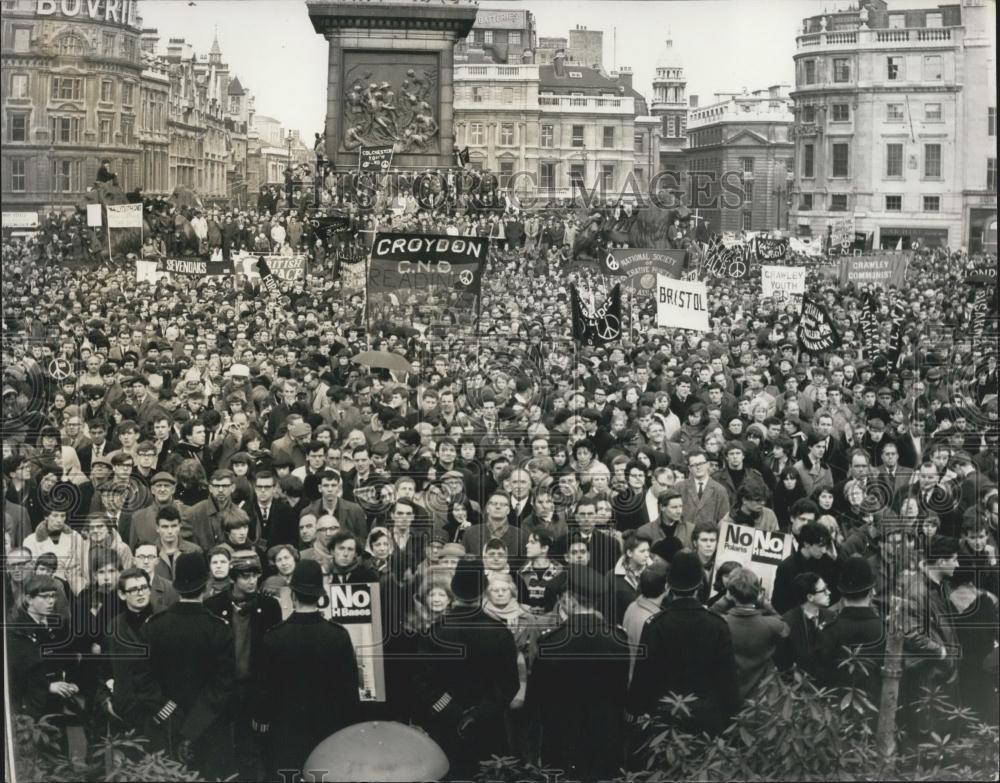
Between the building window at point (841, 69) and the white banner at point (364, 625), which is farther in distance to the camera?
the building window at point (841, 69)

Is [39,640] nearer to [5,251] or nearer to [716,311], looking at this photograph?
[5,251]

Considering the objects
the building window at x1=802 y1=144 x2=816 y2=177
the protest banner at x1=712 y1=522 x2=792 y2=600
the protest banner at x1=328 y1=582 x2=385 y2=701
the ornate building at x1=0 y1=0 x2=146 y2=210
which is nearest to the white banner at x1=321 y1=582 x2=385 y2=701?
the protest banner at x1=328 y1=582 x2=385 y2=701

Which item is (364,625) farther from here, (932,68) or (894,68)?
(932,68)

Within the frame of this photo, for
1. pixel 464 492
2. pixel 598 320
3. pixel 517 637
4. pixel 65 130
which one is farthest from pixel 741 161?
pixel 65 130

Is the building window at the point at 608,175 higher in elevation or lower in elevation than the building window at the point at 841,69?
Answer: lower

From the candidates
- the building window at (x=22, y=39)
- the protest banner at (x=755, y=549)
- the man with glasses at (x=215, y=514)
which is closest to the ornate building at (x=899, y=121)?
the protest banner at (x=755, y=549)

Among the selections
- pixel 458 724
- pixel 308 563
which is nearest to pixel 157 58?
pixel 308 563

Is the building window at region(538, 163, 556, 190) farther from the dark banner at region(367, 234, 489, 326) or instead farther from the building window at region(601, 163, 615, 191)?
the dark banner at region(367, 234, 489, 326)

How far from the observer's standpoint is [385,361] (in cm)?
1037

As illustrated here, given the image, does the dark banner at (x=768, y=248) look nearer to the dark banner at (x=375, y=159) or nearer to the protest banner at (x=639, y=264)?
the protest banner at (x=639, y=264)

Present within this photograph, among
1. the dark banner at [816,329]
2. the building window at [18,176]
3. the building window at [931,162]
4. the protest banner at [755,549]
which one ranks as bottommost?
the protest banner at [755,549]

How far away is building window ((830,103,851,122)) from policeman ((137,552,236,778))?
5.52 meters

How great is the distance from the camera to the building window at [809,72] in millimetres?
10562

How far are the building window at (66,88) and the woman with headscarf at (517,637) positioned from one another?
4411mm
